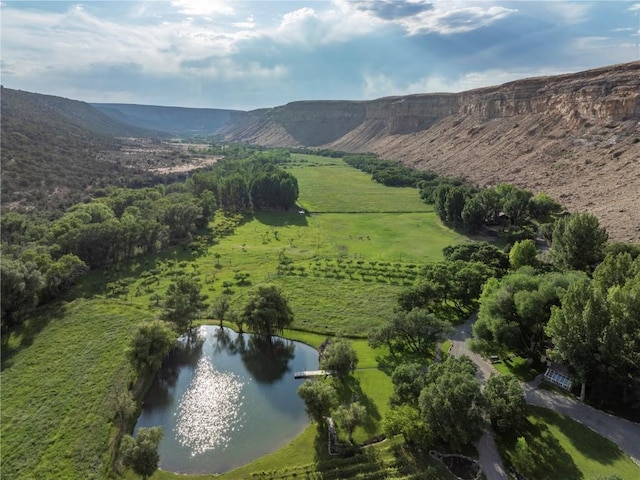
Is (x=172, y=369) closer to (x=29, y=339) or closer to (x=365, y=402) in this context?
(x=29, y=339)

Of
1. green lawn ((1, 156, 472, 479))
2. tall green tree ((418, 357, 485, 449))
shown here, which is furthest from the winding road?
green lawn ((1, 156, 472, 479))

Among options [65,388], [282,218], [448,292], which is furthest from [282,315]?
[282,218]

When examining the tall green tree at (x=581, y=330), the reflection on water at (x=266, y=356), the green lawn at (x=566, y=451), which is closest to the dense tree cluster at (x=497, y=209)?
the tall green tree at (x=581, y=330)

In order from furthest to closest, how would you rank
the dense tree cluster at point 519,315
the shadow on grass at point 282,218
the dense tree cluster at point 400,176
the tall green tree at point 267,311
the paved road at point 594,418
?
the dense tree cluster at point 400,176, the shadow on grass at point 282,218, the tall green tree at point 267,311, the dense tree cluster at point 519,315, the paved road at point 594,418

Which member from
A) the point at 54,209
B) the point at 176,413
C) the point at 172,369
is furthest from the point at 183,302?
the point at 54,209

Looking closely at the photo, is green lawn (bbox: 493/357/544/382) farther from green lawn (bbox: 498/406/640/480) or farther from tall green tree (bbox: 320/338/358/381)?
tall green tree (bbox: 320/338/358/381)

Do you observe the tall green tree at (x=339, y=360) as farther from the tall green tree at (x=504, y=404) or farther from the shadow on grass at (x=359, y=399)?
the tall green tree at (x=504, y=404)

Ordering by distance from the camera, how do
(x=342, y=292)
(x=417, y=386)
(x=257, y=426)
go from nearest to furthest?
(x=417, y=386) → (x=257, y=426) → (x=342, y=292)
